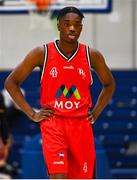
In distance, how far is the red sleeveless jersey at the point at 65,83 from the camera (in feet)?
18.2

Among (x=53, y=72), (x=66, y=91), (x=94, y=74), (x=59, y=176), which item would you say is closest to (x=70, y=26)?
(x=53, y=72)

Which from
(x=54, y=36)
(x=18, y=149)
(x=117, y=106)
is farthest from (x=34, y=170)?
(x=54, y=36)

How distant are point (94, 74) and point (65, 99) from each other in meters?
6.75

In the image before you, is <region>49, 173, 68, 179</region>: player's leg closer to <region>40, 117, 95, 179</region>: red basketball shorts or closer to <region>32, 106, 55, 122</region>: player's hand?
<region>40, 117, 95, 179</region>: red basketball shorts

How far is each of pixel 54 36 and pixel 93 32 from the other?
3.05 feet

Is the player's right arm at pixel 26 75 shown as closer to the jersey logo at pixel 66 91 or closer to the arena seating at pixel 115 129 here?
the jersey logo at pixel 66 91

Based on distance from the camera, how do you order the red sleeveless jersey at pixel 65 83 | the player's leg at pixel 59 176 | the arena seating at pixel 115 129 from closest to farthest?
the player's leg at pixel 59 176 → the red sleeveless jersey at pixel 65 83 → the arena seating at pixel 115 129

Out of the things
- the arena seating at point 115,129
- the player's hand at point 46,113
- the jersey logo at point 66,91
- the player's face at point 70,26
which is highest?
the player's face at point 70,26

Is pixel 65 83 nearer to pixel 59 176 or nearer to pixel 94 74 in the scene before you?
pixel 59 176

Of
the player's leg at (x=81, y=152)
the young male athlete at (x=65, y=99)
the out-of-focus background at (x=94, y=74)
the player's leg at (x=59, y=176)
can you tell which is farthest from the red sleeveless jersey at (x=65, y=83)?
the out-of-focus background at (x=94, y=74)

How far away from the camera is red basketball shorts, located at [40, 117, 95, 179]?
548 centimetres

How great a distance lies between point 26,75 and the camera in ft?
18.6

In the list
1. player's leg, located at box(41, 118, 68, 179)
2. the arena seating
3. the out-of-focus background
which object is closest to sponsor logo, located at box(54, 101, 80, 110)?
player's leg, located at box(41, 118, 68, 179)

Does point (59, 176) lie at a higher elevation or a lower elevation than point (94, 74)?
A: higher
